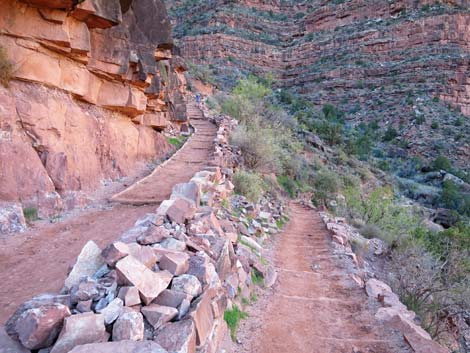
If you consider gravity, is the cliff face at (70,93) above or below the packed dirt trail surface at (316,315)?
above

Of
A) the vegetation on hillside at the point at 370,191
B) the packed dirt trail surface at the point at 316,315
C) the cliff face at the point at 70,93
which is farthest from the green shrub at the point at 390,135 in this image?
the packed dirt trail surface at the point at 316,315

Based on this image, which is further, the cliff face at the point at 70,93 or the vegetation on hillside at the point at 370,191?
Answer: the vegetation on hillside at the point at 370,191

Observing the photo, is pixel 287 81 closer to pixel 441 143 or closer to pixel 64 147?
pixel 441 143

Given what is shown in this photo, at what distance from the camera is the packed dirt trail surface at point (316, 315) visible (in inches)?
163

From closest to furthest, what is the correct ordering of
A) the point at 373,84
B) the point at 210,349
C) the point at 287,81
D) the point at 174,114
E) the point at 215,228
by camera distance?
the point at 210,349, the point at 215,228, the point at 174,114, the point at 373,84, the point at 287,81

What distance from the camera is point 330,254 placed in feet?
26.3

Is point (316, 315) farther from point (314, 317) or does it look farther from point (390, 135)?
point (390, 135)

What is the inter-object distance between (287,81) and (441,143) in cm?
2684

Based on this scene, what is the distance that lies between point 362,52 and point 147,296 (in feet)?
179

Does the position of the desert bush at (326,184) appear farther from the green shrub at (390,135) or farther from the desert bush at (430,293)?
the green shrub at (390,135)

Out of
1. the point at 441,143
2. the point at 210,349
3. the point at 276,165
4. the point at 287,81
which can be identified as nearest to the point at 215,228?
the point at 210,349

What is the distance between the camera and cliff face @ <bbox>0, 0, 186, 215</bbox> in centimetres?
681

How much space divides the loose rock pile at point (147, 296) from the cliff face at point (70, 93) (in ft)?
11.8

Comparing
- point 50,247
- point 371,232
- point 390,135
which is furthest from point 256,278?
point 390,135
